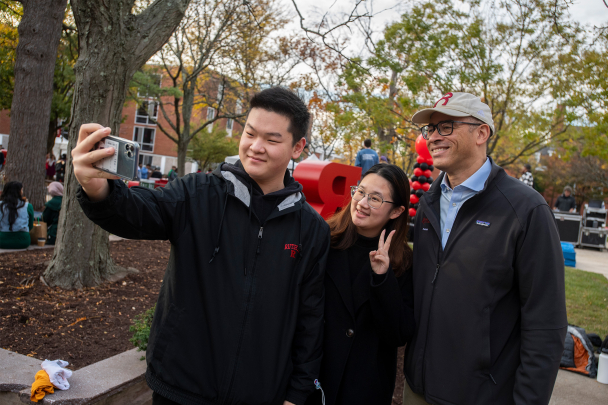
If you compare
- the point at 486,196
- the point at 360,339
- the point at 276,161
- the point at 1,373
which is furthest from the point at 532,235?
the point at 1,373

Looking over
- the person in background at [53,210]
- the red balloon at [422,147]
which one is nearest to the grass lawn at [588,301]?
the red balloon at [422,147]

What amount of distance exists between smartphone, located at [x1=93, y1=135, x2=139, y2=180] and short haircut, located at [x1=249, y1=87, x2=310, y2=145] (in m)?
0.89

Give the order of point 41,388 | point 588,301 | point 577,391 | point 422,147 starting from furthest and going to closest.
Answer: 1. point 422,147
2. point 588,301
3. point 577,391
4. point 41,388

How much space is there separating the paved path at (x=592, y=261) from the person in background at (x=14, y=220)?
552 inches

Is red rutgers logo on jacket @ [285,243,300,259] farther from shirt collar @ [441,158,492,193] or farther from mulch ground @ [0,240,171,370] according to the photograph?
mulch ground @ [0,240,171,370]

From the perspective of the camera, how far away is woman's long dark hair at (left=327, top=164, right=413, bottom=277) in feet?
8.73

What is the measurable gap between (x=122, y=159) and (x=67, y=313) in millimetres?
4052

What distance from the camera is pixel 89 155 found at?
1.55 metres

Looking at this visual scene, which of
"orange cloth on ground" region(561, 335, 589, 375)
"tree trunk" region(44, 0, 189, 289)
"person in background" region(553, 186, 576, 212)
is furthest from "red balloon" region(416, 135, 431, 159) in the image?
"person in background" region(553, 186, 576, 212)

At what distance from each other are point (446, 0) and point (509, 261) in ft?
38.8

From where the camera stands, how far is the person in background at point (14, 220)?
292 inches

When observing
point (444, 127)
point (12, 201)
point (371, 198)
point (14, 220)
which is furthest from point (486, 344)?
point (12, 201)

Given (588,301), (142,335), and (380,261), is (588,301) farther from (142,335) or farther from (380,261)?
(142,335)

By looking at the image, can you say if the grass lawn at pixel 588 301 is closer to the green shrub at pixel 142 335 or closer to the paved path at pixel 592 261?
the paved path at pixel 592 261
